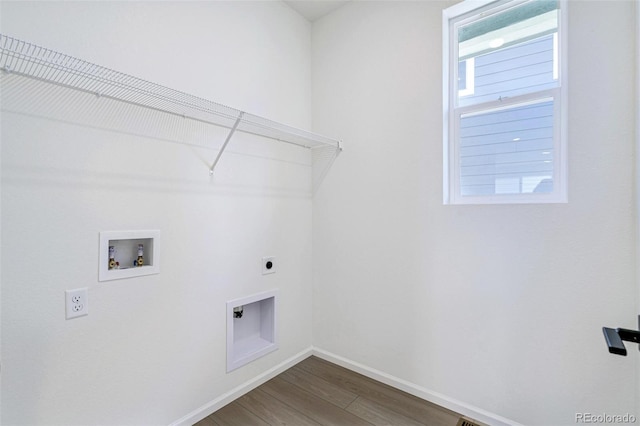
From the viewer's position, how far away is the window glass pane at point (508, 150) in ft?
5.58

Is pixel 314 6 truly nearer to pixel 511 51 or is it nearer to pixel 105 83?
pixel 511 51

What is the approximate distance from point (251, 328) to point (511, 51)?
105 inches

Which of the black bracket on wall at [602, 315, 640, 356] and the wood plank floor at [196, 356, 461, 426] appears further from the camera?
the wood plank floor at [196, 356, 461, 426]

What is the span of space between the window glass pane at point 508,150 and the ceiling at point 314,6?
4.86 feet

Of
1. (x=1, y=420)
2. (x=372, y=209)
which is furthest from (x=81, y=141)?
(x=372, y=209)

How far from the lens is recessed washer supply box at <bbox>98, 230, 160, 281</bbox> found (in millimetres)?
1444

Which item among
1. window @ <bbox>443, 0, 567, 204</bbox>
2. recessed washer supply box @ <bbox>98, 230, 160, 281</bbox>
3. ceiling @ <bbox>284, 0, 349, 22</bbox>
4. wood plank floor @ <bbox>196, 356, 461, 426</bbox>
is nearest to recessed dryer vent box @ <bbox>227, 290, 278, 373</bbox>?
wood plank floor @ <bbox>196, 356, 461, 426</bbox>

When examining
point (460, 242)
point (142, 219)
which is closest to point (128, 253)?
point (142, 219)

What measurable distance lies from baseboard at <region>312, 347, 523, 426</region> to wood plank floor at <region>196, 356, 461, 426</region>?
0.03 metres

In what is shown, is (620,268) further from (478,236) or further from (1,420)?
(1,420)

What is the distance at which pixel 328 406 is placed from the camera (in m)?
1.94

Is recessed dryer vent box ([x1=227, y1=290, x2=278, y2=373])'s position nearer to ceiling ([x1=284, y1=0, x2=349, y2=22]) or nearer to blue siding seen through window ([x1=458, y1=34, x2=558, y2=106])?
blue siding seen through window ([x1=458, y1=34, x2=558, y2=106])

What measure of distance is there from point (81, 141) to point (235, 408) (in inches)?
71.6

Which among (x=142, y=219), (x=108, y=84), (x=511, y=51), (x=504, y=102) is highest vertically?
(x=511, y=51)
